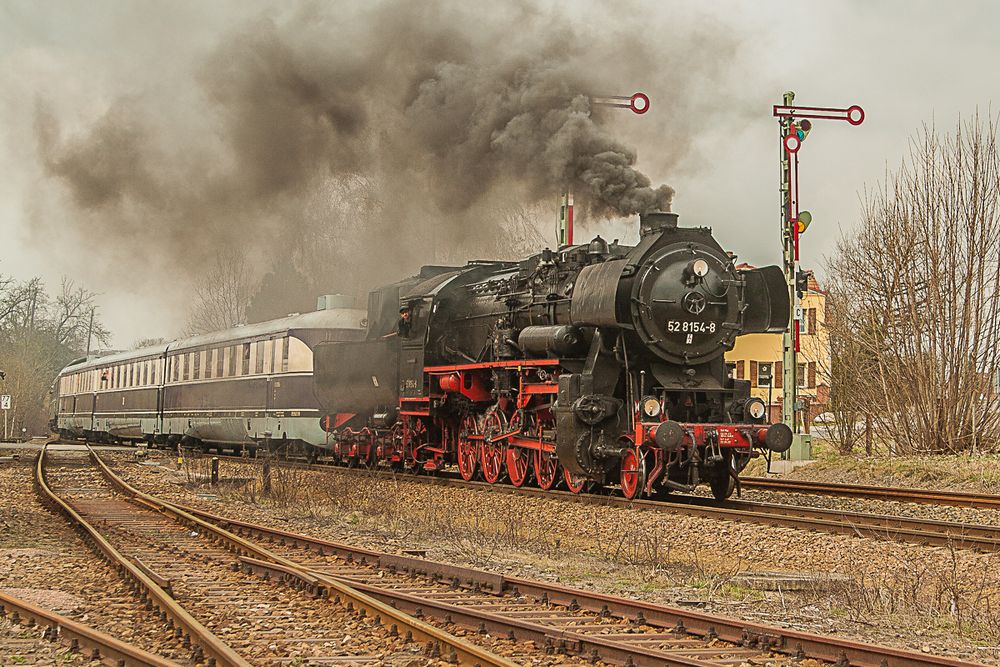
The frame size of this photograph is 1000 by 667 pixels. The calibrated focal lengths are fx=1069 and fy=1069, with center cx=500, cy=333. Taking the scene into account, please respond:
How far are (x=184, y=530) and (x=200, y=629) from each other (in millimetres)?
5791

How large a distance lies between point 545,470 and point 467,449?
7.70 ft

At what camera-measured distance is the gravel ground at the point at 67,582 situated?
21.5 ft

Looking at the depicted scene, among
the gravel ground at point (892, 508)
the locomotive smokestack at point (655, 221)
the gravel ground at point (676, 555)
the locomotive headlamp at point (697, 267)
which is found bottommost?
the gravel ground at point (676, 555)

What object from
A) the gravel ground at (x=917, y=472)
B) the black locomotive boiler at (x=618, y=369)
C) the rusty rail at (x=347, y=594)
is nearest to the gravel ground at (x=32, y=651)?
the rusty rail at (x=347, y=594)

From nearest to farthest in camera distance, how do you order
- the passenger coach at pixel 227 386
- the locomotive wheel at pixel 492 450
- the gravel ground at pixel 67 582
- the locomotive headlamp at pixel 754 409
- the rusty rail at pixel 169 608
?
the rusty rail at pixel 169 608 < the gravel ground at pixel 67 582 < the locomotive headlamp at pixel 754 409 < the locomotive wheel at pixel 492 450 < the passenger coach at pixel 227 386

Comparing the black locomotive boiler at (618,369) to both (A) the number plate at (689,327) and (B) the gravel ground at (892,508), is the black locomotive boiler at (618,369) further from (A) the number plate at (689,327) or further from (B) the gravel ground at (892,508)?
(B) the gravel ground at (892,508)

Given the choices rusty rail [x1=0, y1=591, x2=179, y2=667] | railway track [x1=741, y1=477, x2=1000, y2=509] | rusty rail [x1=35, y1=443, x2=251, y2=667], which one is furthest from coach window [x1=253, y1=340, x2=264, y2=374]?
rusty rail [x1=0, y1=591, x2=179, y2=667]

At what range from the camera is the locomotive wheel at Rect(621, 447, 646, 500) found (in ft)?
41.6

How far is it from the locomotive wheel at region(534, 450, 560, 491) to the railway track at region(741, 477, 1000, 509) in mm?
3645

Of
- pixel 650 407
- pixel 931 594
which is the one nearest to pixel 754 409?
pixel 650 407

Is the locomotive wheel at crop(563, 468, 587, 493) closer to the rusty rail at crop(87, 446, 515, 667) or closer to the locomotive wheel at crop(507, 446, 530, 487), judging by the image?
the locomotive wheel at crop(507, 446, 530, 487)

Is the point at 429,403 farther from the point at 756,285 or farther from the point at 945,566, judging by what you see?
the point at 945,566

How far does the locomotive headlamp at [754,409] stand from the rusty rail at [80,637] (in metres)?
8.76

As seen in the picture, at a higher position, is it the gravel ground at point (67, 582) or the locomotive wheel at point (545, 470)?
the locomotive wheel at point (545, 470)
